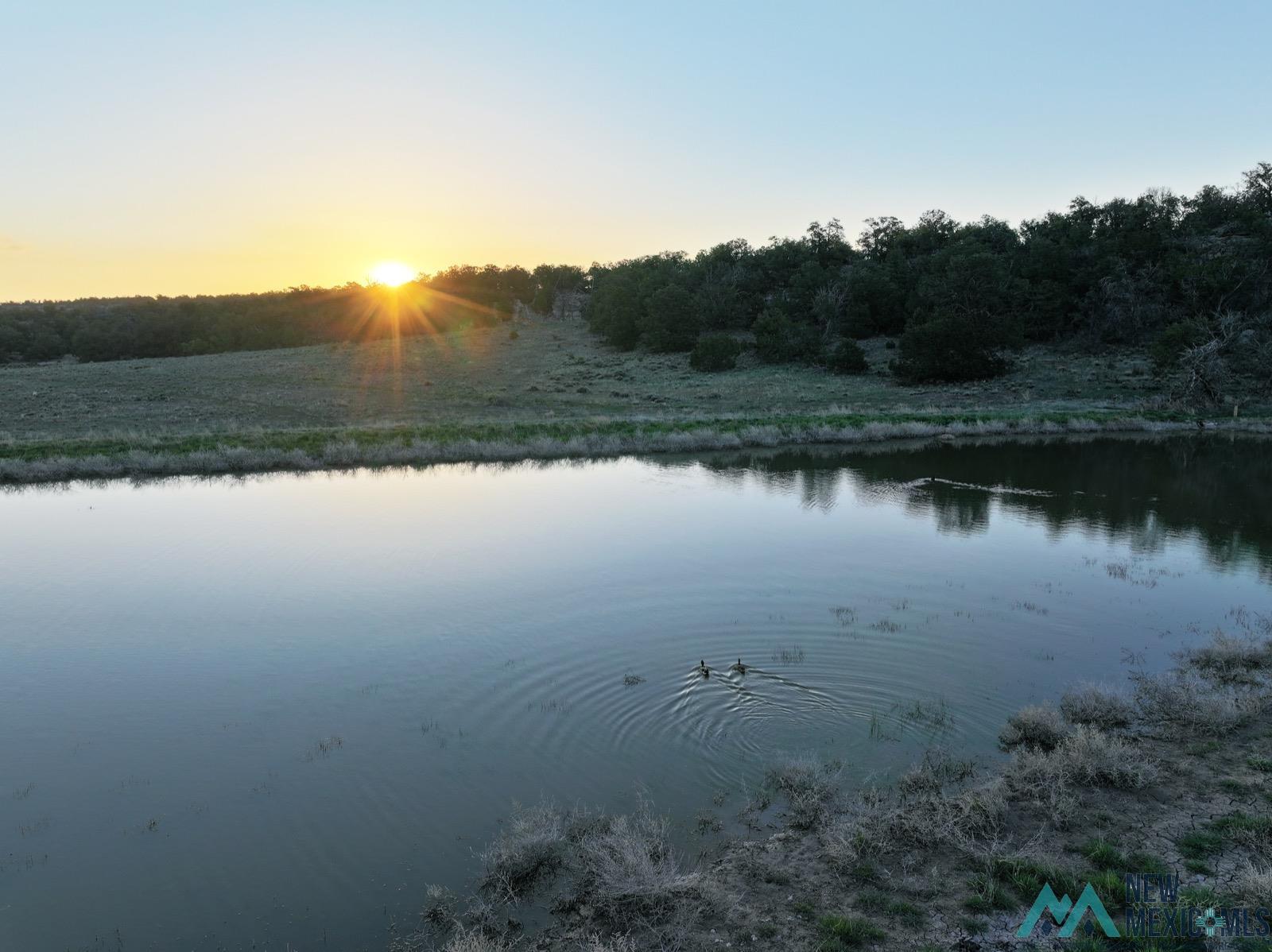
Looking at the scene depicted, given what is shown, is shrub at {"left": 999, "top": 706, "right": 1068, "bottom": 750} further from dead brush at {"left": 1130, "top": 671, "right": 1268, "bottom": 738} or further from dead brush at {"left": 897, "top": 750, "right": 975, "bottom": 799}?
dead brush at {"left": 1130, "top": 671, "right": 1268, "bottom": 738}

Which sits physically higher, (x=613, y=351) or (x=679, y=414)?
(x=613, y=351)

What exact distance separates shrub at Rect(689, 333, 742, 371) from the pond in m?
38.1

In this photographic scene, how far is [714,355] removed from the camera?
201ft

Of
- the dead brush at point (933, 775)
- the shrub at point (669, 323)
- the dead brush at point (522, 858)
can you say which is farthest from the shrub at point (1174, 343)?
the dead brush at point (522, 858)

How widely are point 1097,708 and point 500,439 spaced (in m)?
28.2

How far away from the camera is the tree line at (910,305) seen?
53.8 metres

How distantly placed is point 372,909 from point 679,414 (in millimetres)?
38495

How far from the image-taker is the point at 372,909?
6.33 metres

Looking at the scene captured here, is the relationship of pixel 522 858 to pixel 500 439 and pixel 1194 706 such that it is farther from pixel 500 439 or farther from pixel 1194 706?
pixel 500 439

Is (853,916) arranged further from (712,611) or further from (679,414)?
(679,414)

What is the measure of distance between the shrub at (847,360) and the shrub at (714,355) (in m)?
7.67

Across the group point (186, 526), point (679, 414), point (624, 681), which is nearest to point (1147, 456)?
point (679, 414)

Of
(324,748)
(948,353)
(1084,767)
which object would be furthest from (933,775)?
(948,353)

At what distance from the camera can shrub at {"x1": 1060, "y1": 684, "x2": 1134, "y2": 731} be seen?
9.19 meters
